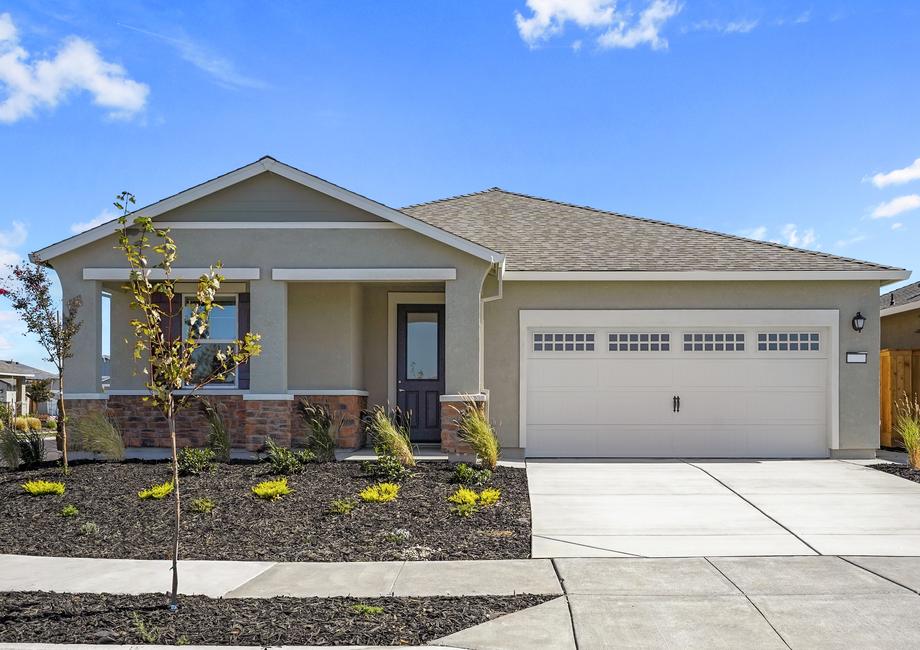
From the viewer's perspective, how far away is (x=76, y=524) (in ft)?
28.1

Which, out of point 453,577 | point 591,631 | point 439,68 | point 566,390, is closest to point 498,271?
point 566,390

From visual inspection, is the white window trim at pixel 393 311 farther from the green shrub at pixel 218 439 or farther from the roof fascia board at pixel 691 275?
the green shrub at pixel 218 439

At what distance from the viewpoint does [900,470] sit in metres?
11.9

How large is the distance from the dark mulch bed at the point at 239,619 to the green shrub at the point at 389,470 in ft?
14.3

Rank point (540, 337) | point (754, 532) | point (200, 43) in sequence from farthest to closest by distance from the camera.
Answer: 1. point (540, 337)
2. point (200, 43)
3. point (754, 532)

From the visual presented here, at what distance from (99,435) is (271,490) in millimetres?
4144

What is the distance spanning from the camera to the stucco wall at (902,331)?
15695 mm

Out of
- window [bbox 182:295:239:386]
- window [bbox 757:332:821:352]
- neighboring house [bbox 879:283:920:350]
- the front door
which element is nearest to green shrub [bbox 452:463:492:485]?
the front door

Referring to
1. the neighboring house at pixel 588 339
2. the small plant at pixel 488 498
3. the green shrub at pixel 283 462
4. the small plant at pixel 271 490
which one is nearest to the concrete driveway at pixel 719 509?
the small plant at pixel 488 498

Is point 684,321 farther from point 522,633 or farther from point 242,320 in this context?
point 522,633

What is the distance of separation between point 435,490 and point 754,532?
3.79 m

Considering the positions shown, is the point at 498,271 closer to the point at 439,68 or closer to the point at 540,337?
the point at 540,337

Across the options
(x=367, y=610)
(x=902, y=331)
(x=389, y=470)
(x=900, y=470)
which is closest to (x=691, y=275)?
(x=900, y=470)

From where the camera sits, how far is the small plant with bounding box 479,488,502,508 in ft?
30.1
